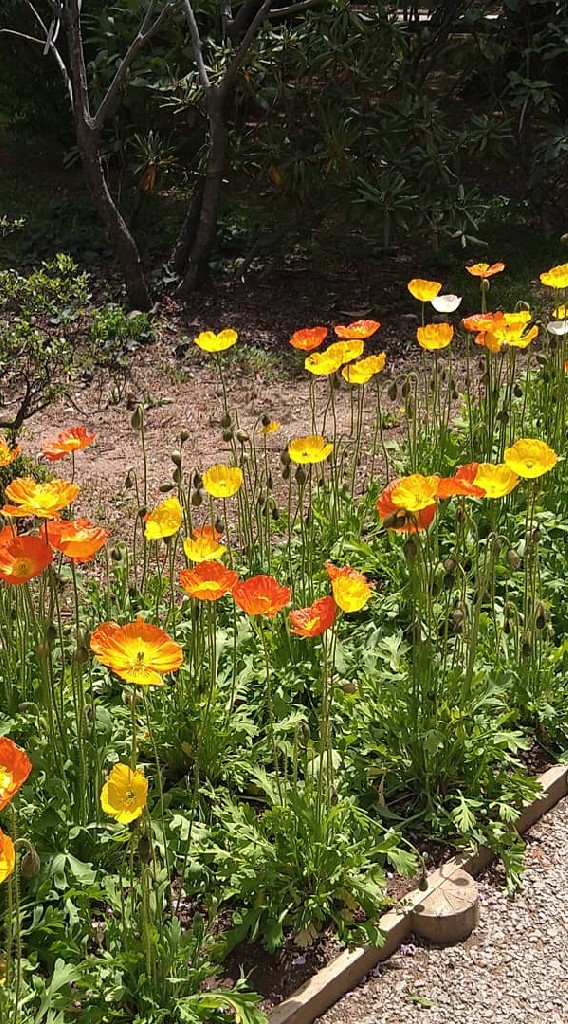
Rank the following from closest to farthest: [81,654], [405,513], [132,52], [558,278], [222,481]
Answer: [81,654], [405,513], [222,481], [558,278], [132,52]

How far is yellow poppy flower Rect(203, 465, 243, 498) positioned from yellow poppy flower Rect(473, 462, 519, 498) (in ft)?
1.98

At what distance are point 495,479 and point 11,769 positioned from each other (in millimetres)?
1391

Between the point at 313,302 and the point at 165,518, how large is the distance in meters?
4.38

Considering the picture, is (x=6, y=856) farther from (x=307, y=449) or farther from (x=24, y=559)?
(x=307, y=449)

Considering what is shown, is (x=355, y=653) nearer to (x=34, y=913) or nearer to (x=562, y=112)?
(x=34, y=913)

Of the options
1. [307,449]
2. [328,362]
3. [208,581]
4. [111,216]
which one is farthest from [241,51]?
[208,581]

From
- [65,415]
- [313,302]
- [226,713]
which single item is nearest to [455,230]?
[313,302]

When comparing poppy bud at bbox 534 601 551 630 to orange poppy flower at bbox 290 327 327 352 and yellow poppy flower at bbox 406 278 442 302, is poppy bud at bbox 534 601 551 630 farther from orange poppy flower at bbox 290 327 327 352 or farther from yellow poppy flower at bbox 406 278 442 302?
yellow poppy flower at bbox 406 278 442 302

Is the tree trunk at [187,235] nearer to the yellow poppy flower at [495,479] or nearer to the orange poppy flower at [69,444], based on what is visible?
the orange poppy flower at [69,444]

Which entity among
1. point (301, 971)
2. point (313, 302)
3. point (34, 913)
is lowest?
point (301, 971)

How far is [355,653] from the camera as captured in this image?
329cm

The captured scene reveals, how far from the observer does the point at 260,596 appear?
7.95 ft

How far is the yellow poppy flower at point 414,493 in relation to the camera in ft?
8.30

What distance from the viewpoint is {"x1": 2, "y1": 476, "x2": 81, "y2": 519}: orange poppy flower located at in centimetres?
241
